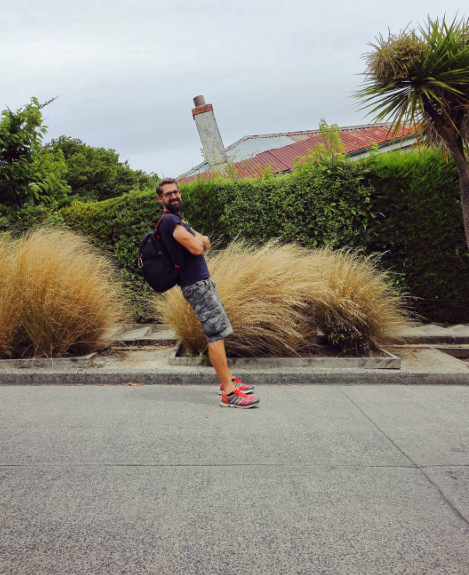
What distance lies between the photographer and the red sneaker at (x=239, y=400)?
425cm

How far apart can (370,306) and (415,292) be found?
7.32 feet

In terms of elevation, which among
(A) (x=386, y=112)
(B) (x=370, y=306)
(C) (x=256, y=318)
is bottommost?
(B) (x=370, y=306)

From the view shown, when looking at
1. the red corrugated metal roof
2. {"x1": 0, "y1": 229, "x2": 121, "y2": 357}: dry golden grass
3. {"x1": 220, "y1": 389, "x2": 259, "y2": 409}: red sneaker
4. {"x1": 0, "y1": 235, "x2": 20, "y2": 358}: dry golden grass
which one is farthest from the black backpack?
the red corrugated metal roof

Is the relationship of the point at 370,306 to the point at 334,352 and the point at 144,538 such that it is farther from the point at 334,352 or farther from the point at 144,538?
the point at 144,538

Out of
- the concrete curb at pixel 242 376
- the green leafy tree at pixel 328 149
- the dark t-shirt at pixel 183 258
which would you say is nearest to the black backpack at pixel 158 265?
the dark t-shirt at pixel 183 258

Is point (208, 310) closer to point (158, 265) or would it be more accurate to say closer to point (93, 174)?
point (158, 265)

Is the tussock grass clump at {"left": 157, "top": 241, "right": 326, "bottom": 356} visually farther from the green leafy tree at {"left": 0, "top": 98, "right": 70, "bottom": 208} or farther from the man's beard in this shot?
the green leafy tree at {"left": 0, "top": 98, "right": 70, "bottom": 208}

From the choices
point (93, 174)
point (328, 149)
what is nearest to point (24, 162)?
point (328, 149)

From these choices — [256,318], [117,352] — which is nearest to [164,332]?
[117,352]

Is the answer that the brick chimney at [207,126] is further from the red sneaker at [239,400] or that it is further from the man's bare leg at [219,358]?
the red sneaker at [239,400]

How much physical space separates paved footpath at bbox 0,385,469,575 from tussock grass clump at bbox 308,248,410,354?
130cm

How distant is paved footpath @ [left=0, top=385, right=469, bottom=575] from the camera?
2.15 metres

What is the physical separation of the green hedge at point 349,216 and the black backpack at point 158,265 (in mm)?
3305

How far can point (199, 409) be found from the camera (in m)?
4.25
